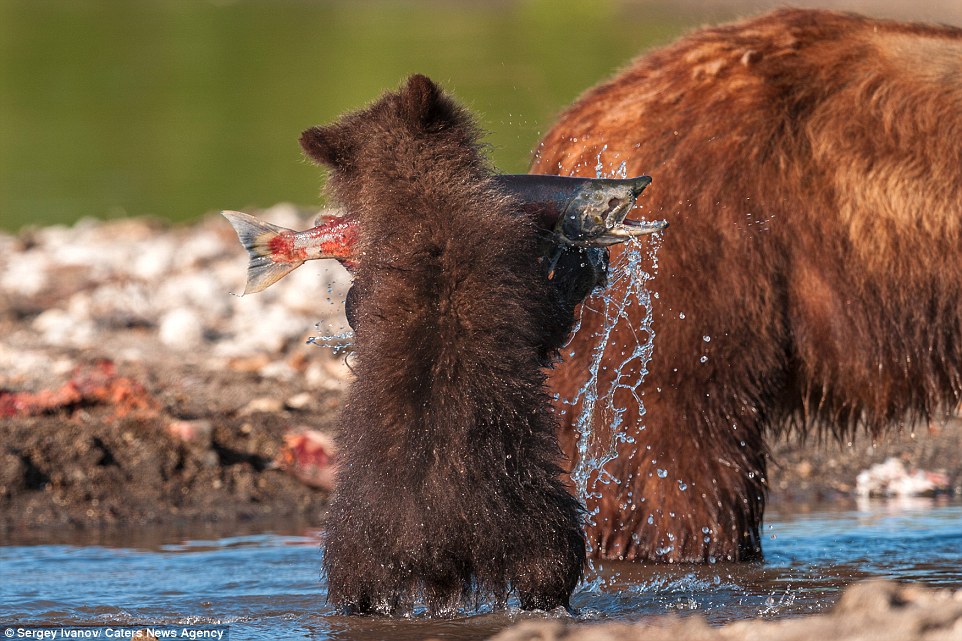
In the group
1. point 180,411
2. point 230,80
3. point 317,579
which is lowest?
point 317,579

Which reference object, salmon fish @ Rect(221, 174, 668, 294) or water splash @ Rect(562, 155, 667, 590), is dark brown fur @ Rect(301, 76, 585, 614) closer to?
salmon fish @ Rect(221, 174, 668, 294)

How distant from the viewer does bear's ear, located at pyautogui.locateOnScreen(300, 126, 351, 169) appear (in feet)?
14.4

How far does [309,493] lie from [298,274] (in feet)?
11.9

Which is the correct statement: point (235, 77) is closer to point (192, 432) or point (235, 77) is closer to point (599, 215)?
point (192, 432)

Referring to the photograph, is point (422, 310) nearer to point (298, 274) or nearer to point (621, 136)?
point (621, 136)

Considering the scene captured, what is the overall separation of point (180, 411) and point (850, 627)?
488 centimetres

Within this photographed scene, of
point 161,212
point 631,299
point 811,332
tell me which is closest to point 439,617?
point 631,299

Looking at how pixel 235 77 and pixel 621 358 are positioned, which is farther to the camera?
pixel 235 77

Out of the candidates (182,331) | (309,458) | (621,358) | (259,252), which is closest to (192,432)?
(309,458)

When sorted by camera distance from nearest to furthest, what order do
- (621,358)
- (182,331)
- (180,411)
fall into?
1. (621,358)
2. (180,411)
3. (182,331)

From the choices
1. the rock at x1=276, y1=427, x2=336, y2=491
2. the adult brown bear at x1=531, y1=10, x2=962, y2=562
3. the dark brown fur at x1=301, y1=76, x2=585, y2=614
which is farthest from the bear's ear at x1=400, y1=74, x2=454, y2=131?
the rock at x1=276, y1=427, x2=336, y2=491

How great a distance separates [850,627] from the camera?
10.6ft

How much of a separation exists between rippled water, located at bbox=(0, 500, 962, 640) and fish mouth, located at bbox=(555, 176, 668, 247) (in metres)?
1.11

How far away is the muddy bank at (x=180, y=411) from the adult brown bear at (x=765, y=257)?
1.30ft
